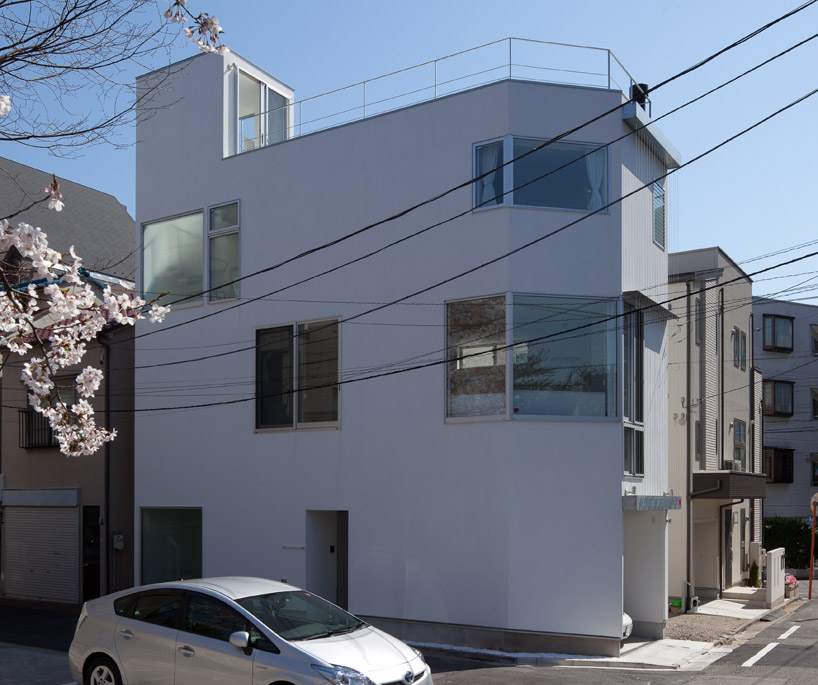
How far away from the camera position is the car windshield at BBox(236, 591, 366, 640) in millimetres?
8500

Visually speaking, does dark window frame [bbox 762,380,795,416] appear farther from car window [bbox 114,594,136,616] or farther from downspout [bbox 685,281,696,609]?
car window [bbox 114,594,136,616]

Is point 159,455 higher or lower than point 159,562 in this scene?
higher

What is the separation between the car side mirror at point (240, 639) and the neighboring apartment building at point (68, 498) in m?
11.4

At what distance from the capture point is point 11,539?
20.9 meters

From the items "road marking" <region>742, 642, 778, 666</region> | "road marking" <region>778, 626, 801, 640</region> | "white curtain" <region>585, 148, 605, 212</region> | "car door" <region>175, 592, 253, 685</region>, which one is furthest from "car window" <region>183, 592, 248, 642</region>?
"road marking" <region>778, 626, 801, 640</region>

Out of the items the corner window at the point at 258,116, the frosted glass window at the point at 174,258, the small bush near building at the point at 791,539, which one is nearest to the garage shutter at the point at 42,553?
the frosted glass window at the point at 174,258

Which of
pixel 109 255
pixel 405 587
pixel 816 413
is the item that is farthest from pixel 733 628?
pixel 816 413

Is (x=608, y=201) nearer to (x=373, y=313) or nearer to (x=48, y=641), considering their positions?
(x=373, y=313)

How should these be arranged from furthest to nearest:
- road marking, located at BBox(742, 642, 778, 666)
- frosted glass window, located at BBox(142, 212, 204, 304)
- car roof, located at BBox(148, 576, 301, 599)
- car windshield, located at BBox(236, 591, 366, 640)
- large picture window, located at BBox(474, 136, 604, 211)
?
frosted glass window, located at BBox(142, 212, 204, 304) → large picture window, located at BBox(474, 136, 604, 211) → road marking, located at BBox(742, 642, 778, 666) → car roof, located at BBox(148, 576, 301, 599) → car windshield, located at BBox(236, 591, 366, 640)

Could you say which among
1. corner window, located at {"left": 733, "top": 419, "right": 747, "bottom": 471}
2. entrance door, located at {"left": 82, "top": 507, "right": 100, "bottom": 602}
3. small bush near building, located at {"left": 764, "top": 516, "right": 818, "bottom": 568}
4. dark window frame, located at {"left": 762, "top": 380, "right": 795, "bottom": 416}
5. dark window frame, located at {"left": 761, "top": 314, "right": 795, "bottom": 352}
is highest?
dark window frame, located at {"left": 761, "top": 314, "right": 795, "bottom": 352}

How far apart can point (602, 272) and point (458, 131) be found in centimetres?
331

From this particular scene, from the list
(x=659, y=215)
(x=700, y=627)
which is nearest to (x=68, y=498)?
(x=700, y=627)

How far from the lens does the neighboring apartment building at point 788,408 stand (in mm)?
36906

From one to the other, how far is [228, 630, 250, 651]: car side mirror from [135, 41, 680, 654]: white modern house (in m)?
6.05
